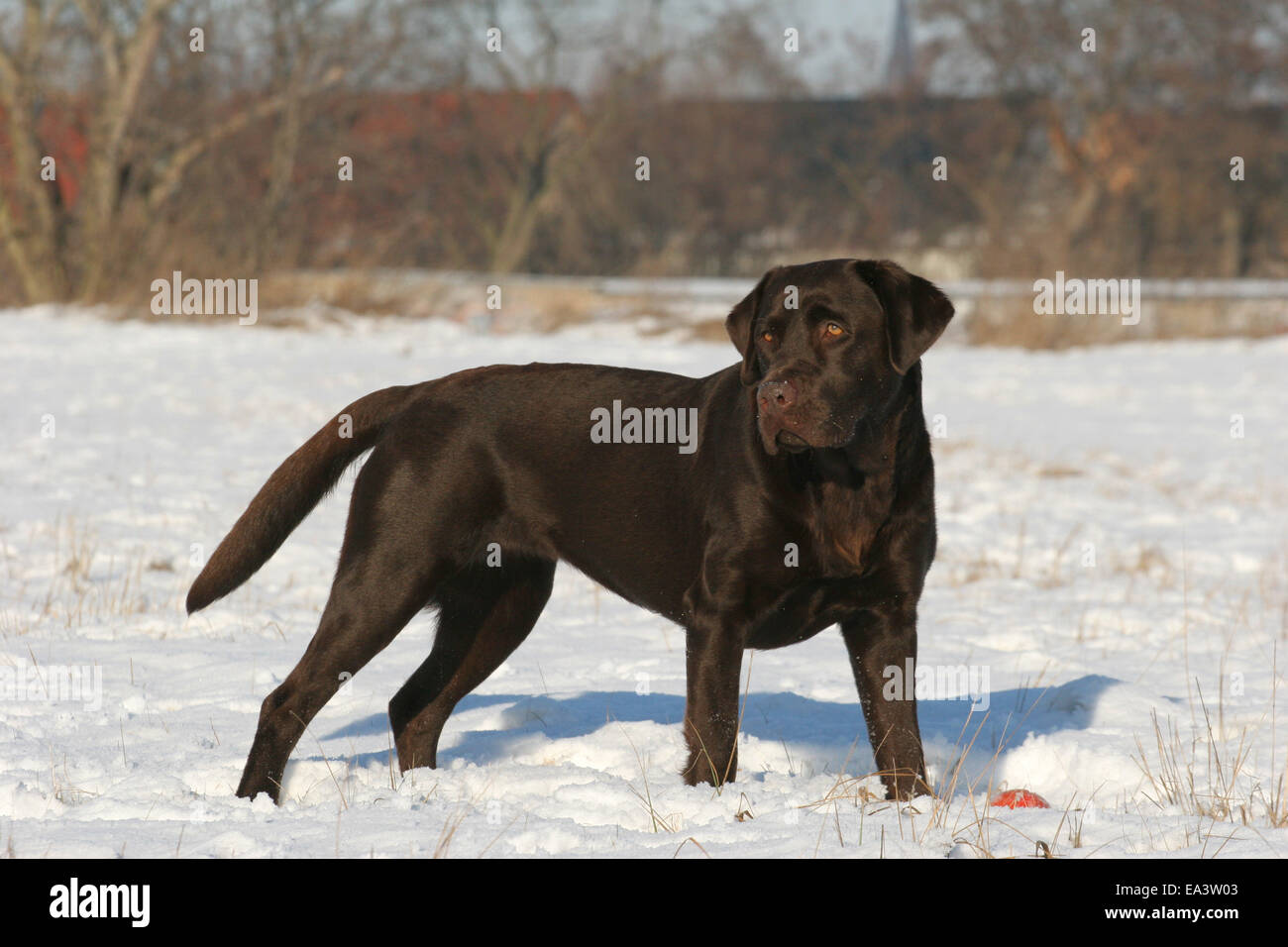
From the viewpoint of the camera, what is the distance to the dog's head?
3.53 m

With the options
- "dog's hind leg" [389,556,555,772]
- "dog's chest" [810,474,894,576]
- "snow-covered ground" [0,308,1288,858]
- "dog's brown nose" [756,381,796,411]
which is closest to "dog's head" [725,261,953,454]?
"dog's brown nose" [756,381,796,411]

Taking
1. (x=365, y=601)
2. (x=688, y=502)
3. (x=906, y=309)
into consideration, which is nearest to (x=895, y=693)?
(x=688, y=502)

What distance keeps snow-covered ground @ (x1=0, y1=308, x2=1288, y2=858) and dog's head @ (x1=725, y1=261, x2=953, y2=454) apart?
→ 912 mm

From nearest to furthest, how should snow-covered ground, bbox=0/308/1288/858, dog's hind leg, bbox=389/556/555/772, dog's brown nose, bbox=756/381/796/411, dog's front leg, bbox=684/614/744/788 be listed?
1. snow-covered ground, bbox=0/308/1288/858
2. dog's brown nose, bbox=756/381/796/411
3. dog's front leg, bbox=684/614/744/788
4. dog's hind leg, bbox=389/556/555/772

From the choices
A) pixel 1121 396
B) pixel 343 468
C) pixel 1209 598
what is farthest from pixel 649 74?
pixel 343 468

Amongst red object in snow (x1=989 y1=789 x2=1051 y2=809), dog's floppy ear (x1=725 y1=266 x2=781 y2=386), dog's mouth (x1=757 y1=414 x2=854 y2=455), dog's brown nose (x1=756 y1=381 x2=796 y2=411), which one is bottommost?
red object in snow (x1=989 y1=789 x2=1051 y2=809)

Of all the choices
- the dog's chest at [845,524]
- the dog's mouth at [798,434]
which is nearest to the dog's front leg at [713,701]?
the dog's chest at [845,524]

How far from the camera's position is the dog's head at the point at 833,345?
353 cm

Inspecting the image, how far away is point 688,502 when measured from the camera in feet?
12.7

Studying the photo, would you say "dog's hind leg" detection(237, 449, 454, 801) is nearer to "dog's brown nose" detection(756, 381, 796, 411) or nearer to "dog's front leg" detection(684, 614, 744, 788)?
"dog's front leg" detection(684, 614, 744, 788)

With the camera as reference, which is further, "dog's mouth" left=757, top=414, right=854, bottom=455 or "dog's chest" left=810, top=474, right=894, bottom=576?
"dog's chest" left=810, top=474, right=894, bottom=576
